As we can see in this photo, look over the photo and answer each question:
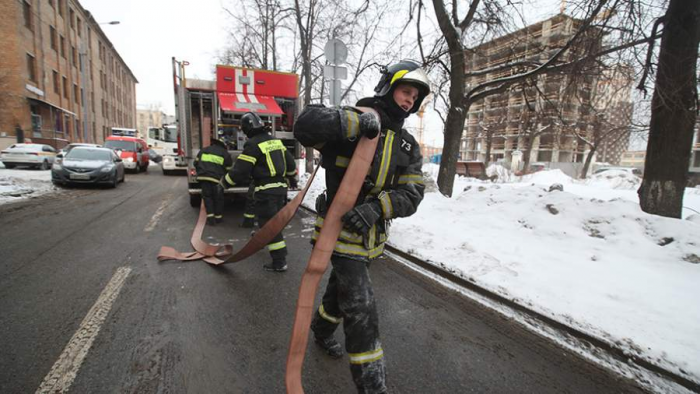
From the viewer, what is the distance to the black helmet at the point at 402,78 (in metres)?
2.17

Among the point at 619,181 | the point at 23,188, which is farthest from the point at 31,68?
the point at 619,181

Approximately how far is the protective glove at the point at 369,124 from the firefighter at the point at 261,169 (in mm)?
2917

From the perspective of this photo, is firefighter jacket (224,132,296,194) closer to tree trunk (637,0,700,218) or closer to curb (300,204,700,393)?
curb (300,204,700,393)

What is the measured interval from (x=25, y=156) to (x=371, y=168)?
68.1 ft

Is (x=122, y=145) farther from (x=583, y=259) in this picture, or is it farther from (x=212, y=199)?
(x=583, y=259)

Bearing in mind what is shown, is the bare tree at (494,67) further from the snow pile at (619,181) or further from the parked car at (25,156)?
the parked car at (25,156)

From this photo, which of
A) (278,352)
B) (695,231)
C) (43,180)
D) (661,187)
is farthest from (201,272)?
(43,180)

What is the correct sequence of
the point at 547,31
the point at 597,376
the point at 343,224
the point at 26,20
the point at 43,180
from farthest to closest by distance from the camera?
the point at 26,20 < the point at 43,180 < the point at 547,31 < the point at 597,376 < the point at 343,224

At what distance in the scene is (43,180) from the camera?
12.6 m

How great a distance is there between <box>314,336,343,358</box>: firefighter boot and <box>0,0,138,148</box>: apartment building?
83.8 ft

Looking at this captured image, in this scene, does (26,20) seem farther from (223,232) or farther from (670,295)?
(670,295)

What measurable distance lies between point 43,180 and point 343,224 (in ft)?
50.7

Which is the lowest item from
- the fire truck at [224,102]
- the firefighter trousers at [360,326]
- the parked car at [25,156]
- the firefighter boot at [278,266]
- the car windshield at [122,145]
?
the firefighter boot at [278,266]

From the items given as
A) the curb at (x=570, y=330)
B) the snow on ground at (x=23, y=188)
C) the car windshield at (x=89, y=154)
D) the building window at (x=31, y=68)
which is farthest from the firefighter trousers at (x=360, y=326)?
the building window at (x=31, y=68)
